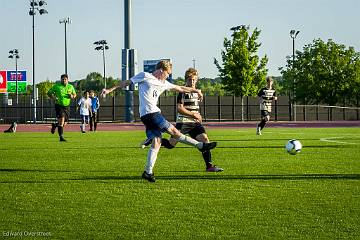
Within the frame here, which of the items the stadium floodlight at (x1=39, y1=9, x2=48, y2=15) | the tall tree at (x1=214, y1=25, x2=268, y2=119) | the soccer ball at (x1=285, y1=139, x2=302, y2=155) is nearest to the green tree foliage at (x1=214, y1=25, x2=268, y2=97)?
the tall tree at (x1=214, y1=25, x2=268, y2=119)

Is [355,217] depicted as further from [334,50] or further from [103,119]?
[334,50]

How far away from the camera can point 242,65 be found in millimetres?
65625

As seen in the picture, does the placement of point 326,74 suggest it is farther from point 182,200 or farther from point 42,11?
point 182,200

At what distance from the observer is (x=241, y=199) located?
25.8 ft

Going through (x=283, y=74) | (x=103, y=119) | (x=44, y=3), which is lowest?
(x=103, y=119)

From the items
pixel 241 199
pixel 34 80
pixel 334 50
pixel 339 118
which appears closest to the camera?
pixel 241 199

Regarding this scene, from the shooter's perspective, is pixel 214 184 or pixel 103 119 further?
pixel 103 119

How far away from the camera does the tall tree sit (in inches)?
2589

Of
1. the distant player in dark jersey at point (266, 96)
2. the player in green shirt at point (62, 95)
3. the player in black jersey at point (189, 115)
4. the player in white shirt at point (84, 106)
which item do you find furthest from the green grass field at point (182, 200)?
the player in white shirt at point (84, 106)

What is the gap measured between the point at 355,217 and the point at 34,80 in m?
56.6

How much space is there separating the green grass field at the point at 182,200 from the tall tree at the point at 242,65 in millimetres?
52662

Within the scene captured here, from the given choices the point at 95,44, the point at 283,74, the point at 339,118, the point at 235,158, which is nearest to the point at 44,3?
the point at 95,44

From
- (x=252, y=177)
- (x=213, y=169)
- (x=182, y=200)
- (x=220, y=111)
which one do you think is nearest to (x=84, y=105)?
(x=213, y=169)

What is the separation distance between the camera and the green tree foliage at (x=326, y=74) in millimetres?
68125
